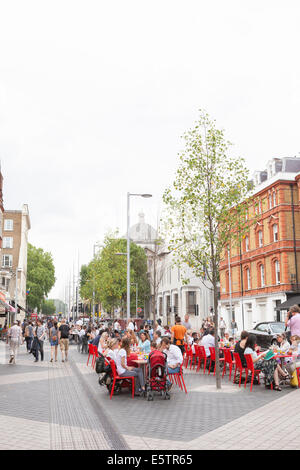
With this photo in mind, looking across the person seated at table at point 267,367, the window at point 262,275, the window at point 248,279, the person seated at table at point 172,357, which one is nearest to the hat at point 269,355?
the person seated at table at point 267,367

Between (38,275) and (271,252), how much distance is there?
5529cm

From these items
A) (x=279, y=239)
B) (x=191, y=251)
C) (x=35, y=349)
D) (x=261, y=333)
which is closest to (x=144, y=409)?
(x=191, y=251)

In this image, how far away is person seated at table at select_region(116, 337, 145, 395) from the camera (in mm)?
11531

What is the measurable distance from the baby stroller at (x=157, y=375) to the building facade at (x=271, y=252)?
28.4 meters

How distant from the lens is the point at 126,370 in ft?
38.5

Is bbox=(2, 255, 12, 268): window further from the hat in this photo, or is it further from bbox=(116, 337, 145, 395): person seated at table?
the hat

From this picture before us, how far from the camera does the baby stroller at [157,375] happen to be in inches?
435

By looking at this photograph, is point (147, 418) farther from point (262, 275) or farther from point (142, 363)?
point (262, 275)

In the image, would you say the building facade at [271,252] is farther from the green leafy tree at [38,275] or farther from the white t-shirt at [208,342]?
the green leafy tree at [38,275]

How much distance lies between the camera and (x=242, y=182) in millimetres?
14281

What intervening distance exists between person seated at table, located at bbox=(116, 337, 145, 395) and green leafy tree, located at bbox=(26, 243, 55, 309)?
77.3 metres

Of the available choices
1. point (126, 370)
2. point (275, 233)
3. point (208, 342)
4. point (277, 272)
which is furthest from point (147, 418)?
point (275, 233)

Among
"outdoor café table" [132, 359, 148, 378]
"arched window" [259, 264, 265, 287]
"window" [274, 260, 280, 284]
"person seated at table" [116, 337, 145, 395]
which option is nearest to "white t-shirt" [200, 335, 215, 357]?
"outdoor café table" [132, 359, 148, 378]
